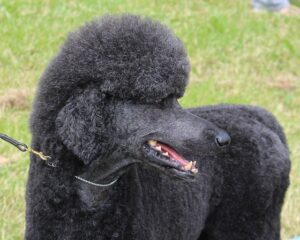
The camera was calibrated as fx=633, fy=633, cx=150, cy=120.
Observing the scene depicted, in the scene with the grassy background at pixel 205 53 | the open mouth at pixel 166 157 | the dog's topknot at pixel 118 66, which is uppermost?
the dog's topknot at pixel 118 66

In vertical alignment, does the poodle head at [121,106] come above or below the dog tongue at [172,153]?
above

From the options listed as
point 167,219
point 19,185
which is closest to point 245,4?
point 19,185

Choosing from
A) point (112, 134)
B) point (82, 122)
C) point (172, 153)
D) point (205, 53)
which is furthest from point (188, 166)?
point (205, 53)

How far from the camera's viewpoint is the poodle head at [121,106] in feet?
8.46

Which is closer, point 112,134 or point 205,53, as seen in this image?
point 112,134

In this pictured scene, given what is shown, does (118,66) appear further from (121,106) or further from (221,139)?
(221,139)

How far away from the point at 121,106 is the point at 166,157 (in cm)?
28

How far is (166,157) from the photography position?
8.57 feet

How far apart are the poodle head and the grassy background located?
2051 millimetres

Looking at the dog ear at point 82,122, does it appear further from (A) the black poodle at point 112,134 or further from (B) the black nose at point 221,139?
(B) the black nose at point 221,139

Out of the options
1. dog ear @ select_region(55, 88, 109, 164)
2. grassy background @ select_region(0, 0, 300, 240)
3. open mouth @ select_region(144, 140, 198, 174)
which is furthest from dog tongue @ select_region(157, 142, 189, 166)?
grassy background @ select_region(0, 0, 300, 240)

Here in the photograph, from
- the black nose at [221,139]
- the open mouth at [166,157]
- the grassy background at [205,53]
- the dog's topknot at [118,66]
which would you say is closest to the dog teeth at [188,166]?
the open mouth at [166,157]

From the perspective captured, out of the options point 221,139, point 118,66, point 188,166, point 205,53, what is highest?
point 118,66

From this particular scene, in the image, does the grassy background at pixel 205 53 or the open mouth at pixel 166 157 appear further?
the grassy background at pixel 205 53
